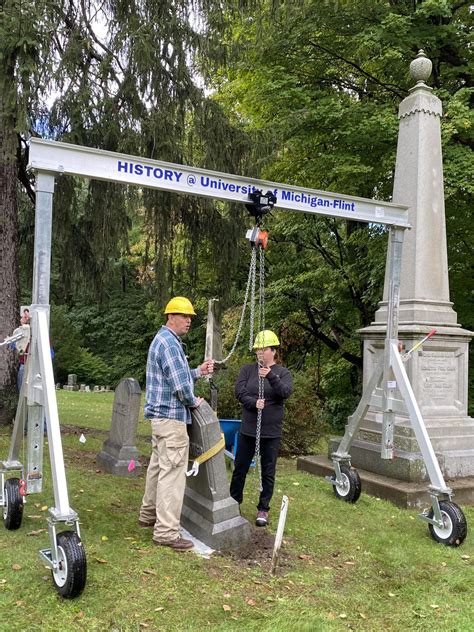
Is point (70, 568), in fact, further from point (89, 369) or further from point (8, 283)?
point (89, 369)

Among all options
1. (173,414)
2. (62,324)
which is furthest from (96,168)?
(62,324)

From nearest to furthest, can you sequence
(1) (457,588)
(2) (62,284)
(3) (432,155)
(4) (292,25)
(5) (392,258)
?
1. (1) (457,588)
2. (5) (392,258)
3. (3) (432,155)
4. (2) (62,284)
5. (4) (292,25)

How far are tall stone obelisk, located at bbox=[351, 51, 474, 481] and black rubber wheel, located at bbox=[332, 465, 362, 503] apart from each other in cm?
71

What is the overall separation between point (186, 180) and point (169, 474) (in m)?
2.50

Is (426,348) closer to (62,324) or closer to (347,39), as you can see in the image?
(347,39)

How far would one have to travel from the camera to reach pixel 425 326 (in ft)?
23.6

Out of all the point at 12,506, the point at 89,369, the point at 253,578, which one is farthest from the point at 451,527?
the point at 89,369

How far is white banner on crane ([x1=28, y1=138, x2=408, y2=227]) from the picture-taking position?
15.0ft

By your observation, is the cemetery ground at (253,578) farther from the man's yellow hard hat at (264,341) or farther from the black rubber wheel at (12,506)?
the man's yellow hard hat at (264,341)

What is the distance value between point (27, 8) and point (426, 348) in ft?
21.0

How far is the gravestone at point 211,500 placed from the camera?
4.61 m

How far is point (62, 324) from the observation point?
27.1 m

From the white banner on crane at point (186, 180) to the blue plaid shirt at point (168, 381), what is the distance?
1.36 m

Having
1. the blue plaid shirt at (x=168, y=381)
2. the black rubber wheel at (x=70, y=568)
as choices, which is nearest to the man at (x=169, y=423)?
the blue plaid shirt at (x=168, y=381)
